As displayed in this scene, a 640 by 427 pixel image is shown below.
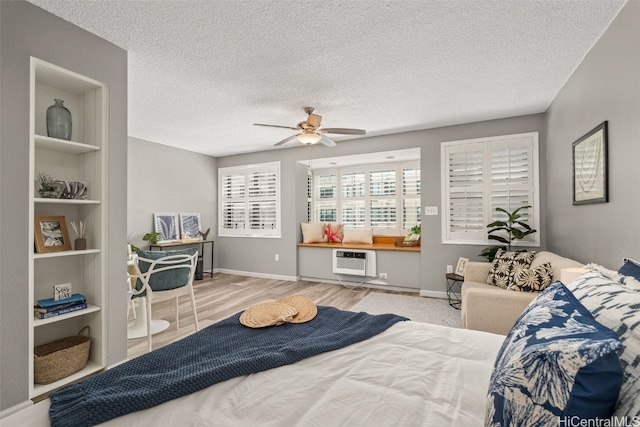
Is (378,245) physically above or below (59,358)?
above

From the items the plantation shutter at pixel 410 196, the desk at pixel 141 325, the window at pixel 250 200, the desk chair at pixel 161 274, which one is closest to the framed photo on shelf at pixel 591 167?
the plantation shutter at pixel 410 196

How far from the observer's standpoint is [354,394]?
1027 mm

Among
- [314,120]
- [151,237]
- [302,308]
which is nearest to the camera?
[302,308]

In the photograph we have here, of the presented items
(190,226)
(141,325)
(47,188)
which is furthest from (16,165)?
(190,226)

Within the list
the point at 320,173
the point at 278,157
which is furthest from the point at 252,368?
the point at 320,173

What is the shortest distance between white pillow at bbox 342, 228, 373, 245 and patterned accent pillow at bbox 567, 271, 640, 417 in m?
4.24

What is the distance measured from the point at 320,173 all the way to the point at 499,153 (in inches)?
131

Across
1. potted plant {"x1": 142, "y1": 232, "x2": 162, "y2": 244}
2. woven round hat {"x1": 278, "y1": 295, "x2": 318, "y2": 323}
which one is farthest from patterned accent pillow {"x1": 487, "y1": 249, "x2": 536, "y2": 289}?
potted plant {"x1": 142, "y1": 232, "x2": 162, "y2": 244}

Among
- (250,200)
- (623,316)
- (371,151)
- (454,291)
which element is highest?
(371,151)

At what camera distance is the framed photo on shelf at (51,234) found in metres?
1.97

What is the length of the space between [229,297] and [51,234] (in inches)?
105

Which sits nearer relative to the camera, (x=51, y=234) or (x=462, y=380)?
(x=462, y=380)

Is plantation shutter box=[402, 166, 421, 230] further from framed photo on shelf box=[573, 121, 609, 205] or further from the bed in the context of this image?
the bed

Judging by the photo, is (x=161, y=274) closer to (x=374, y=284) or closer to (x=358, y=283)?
(x=358, y=283)
